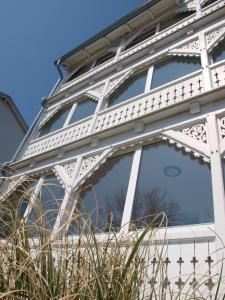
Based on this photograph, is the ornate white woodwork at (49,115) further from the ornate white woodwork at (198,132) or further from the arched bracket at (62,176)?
the ornate white woodwork at (198,132)

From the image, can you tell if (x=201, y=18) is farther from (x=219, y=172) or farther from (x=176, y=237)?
(x=176, y=237)

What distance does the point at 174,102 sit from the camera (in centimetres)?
517

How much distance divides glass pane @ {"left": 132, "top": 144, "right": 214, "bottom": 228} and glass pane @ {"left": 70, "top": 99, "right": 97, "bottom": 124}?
117 inches

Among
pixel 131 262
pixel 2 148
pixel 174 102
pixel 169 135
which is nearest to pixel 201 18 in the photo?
pixel 174 102

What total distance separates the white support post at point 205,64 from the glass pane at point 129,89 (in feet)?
A: 4.72

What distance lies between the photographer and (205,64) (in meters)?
5.39

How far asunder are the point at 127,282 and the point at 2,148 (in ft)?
39.9

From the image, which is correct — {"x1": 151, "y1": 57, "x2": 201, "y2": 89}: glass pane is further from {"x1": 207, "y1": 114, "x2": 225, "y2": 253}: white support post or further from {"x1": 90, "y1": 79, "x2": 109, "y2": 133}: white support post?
{"x1": 207, "y1": 114, "x2": 225, "y2": 253}: white support post

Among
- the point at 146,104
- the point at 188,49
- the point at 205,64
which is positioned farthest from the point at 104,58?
the point at 205,64

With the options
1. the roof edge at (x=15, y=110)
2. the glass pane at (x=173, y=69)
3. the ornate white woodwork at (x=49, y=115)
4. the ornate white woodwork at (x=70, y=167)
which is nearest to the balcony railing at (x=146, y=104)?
the glass pane at (x=173, y=69)

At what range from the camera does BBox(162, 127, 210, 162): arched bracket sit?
4.05 metres

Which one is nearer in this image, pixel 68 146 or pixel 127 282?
pixel 127 282

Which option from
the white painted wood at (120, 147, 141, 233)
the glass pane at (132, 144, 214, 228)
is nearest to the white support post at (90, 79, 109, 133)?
the white painted wood at (120, 147, 141, 233)

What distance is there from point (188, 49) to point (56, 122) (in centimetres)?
437
